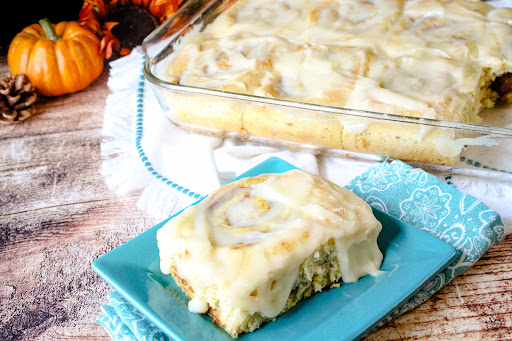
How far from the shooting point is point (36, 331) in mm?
1417

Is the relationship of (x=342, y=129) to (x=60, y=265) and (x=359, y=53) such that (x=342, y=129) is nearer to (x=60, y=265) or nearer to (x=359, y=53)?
(x=359, y=53)

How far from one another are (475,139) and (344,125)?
15.7 inches

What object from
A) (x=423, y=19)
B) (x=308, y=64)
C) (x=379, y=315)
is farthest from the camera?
(x=423, y=19)

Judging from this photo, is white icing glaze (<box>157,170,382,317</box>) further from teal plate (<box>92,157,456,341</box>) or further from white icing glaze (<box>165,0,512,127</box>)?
white icing glaze (<box>165,0,512,127</box>)

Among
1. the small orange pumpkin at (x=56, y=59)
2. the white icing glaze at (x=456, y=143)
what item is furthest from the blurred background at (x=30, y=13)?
the white icing glaze at (x=456, y=143)

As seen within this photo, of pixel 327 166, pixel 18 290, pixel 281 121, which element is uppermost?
pixel 281 121

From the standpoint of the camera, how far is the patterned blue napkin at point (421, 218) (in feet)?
4.26

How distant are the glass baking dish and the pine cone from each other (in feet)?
2.19

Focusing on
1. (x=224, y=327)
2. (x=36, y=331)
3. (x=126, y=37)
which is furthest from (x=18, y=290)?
(x=126, y=37)

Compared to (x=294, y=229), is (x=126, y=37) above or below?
below

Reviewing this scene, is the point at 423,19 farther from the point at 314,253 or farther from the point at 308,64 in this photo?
the point at 314,253

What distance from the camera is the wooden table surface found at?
1.32m

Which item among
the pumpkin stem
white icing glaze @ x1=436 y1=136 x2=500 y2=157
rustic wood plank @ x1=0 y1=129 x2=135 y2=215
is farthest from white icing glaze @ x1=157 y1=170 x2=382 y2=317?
the pumpkin stem

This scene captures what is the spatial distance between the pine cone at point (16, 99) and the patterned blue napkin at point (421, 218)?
1.38 meters
